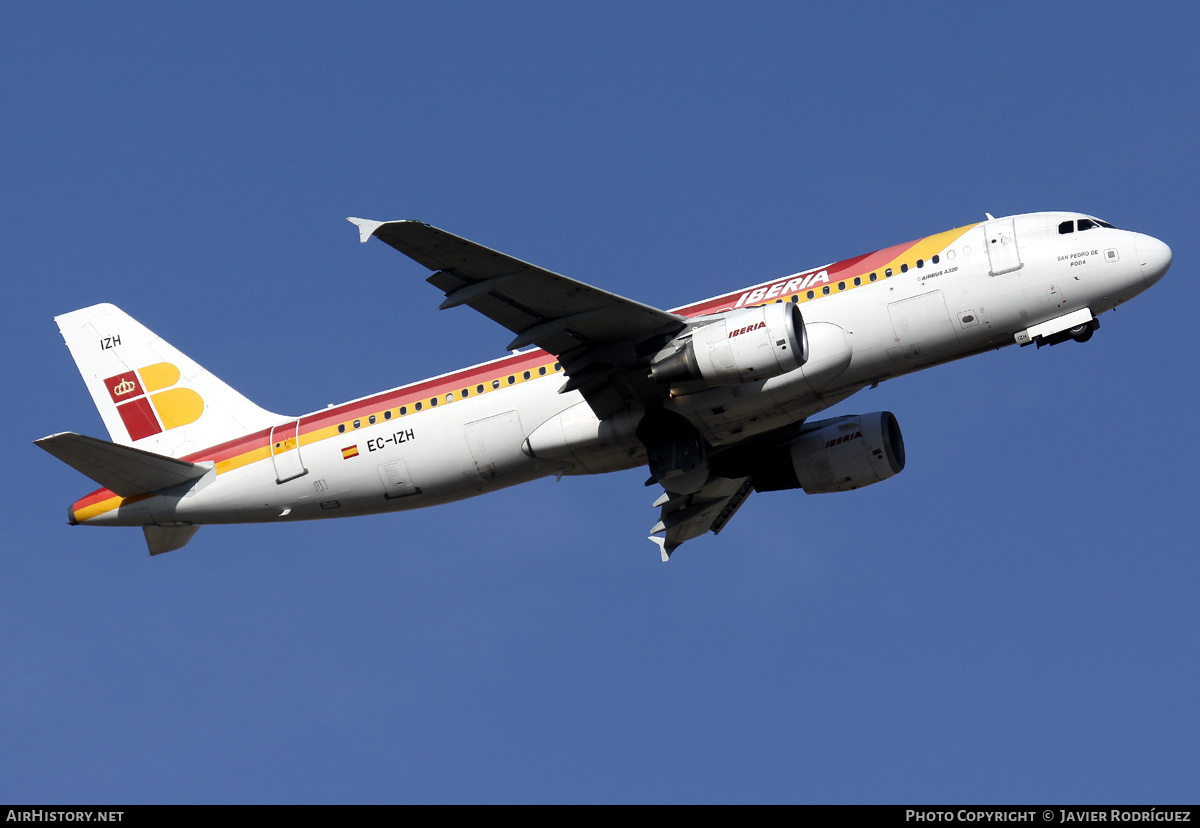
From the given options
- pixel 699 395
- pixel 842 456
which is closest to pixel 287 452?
pixel 699 395

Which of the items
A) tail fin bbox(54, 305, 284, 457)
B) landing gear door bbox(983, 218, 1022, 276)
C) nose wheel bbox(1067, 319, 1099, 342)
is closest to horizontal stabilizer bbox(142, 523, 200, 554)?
tail fin bbox(54, 305, 284, 457)

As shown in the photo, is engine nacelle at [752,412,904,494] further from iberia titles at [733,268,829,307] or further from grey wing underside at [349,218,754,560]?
grey wing underside at [349,218,754,560]

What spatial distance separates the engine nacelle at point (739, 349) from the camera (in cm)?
3269

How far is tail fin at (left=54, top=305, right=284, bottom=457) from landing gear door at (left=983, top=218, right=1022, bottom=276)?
69.3 feet

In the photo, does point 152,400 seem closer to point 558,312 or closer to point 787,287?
point 558,312

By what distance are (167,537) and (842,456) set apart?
2082cm

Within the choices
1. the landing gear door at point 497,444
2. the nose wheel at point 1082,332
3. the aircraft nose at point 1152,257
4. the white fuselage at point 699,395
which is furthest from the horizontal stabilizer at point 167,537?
the aircraft nose at point 1152,257

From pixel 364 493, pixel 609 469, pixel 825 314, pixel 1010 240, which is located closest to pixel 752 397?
pixel 825 314

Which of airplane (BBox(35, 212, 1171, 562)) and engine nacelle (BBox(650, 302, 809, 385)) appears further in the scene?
airplane (BBox(35, 212, 1171, 562))

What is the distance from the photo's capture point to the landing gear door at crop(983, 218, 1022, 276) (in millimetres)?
34188

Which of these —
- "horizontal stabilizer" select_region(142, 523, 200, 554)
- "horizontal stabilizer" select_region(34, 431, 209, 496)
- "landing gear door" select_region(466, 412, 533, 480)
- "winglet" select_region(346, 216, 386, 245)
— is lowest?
"horizontal stabilizer" select_region(142, 523, 200, 554)

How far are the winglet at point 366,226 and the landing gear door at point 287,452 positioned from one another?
1095 cm

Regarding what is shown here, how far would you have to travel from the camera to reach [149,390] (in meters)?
42.6
